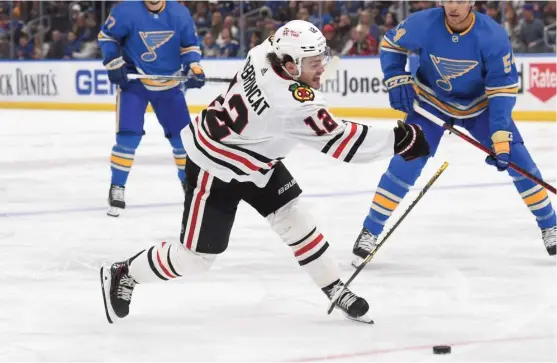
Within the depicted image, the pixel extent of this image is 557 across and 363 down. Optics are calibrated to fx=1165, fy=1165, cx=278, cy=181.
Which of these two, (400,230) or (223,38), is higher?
(400,230)

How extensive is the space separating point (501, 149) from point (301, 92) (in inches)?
56.0

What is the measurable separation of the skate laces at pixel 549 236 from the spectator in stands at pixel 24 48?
1240 centimetres

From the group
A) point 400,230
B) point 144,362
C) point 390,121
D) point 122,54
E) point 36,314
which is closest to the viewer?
point 144,362

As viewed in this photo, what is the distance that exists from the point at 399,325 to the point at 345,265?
1.17 meters

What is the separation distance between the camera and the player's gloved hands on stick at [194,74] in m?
6.73

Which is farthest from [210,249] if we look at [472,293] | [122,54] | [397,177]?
[122,54]

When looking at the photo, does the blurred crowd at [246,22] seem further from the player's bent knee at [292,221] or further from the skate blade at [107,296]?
the skate blade at [107,296]

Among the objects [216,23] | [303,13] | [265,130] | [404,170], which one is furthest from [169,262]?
[216,23]

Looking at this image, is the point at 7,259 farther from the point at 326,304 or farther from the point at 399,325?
the point at 399,325

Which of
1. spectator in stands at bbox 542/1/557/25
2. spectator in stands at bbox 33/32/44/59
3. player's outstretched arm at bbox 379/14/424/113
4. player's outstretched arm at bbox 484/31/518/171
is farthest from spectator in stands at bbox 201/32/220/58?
player's outstretched arm at bbox 484/31/518/171

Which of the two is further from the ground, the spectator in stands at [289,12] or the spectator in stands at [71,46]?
the spectator in stands at [289,12]

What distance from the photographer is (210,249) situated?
363cm

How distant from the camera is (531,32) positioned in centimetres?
1182

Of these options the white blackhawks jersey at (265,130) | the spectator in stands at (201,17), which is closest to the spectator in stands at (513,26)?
the spectator in stands at (201,17)
